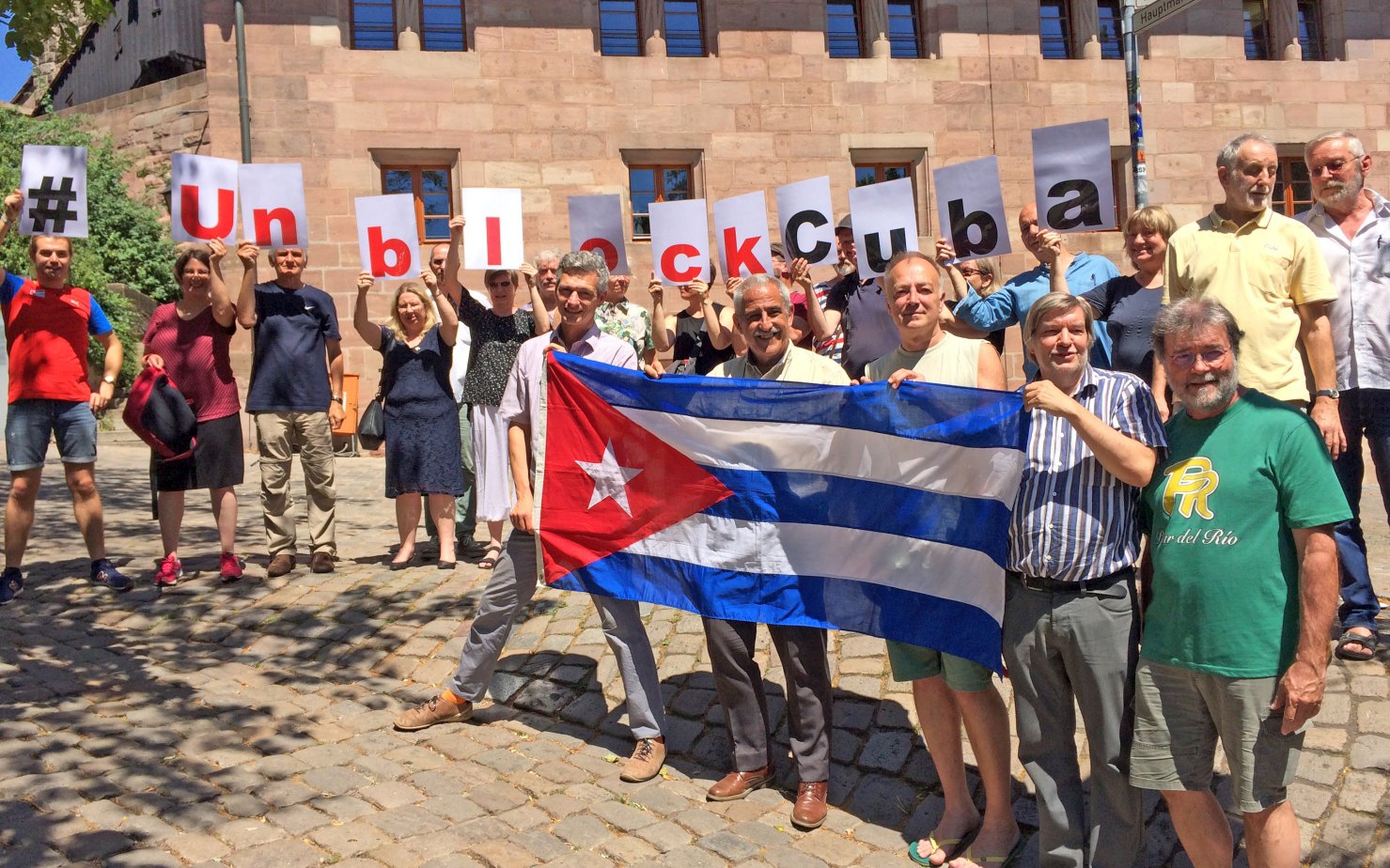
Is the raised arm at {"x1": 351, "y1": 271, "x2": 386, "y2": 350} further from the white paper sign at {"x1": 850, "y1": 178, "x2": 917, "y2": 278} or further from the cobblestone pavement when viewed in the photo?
the white paper sign at {"x1": 850, "y1": 178, "x2": 917, "y2": 278}

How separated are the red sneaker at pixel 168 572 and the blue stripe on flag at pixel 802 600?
→ 3476mm

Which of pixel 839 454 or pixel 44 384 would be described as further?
pixel 44 384

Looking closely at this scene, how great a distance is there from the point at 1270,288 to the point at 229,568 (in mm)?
6185

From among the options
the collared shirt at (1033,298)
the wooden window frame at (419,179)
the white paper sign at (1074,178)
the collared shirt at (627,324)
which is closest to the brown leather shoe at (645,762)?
the collared shirt at (1033,298)

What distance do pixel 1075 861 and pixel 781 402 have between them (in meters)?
2.02

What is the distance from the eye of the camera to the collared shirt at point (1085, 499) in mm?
3820

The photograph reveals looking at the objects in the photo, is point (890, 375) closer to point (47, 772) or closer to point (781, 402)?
point (781, 402)

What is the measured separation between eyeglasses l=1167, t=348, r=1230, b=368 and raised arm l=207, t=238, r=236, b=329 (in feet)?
18.5

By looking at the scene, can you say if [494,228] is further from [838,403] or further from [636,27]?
[636,27]

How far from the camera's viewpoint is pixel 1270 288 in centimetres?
496

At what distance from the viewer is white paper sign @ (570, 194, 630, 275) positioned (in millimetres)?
7805

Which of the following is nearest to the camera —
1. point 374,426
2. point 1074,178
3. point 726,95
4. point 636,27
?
point 1074,178

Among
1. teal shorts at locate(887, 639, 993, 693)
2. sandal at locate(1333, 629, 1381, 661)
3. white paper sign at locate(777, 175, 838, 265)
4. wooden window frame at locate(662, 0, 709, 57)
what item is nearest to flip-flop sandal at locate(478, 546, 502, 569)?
white paper sign at locate(777, 175, 838, 265)

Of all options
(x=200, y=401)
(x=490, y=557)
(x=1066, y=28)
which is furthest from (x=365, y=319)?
(x=1066, y=28)
